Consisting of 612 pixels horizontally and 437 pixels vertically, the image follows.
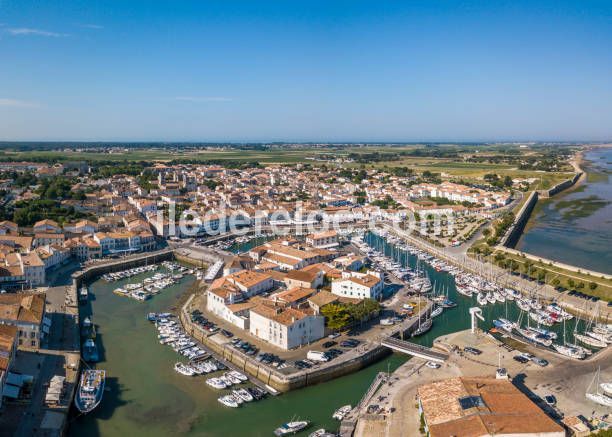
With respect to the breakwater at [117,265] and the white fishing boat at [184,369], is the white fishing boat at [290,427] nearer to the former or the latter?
the white fishing boat at [184,369]

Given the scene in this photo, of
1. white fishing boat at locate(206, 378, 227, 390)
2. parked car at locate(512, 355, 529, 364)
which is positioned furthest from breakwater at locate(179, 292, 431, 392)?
parked car at locate(512, 355, 529, 364)

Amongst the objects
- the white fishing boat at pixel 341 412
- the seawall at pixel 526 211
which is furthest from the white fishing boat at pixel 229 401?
the seawall at pixel 526 211

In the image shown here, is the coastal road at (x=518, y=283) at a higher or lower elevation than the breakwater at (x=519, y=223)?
lower

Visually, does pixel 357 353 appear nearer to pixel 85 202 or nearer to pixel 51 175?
pixel 85 202

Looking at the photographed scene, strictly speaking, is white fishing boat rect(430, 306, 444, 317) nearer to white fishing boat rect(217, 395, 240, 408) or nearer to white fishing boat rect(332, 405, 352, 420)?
white fishing boat rect(332, 405, 352, 420)

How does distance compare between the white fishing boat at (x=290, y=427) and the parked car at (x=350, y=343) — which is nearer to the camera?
the white fishing boat at (x=290, y=427)

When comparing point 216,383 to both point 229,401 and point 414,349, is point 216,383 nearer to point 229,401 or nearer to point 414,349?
point 229,401
